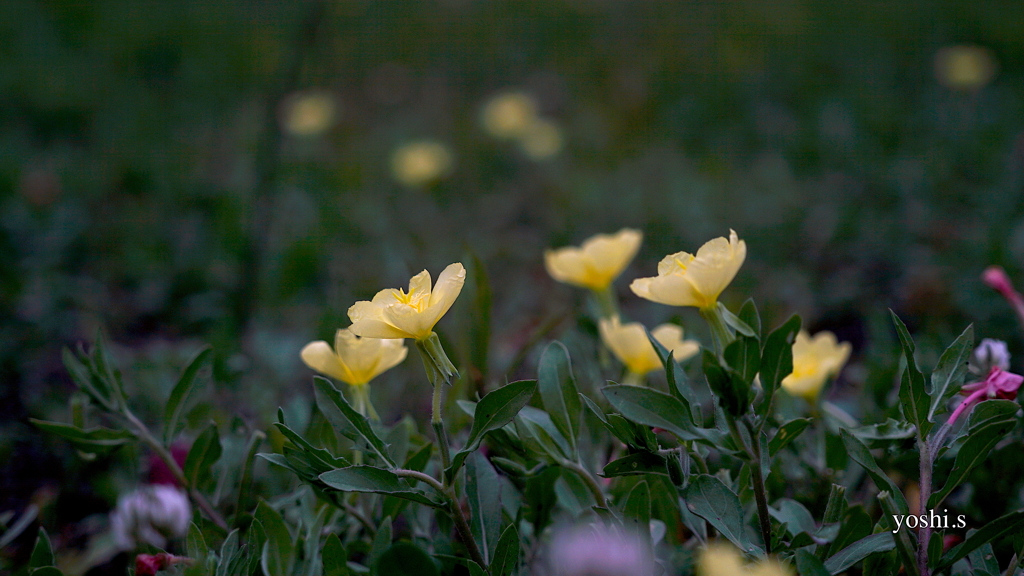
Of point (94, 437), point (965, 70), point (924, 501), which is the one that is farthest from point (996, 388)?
point (965, 70)

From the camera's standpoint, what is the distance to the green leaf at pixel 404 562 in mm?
729

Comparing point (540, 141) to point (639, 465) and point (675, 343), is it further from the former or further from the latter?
point (639, 465)

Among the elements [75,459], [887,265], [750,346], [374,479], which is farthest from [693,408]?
[887,265]

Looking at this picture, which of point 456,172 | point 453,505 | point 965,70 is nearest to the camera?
point 453,505

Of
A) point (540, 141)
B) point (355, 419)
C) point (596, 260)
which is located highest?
point (355, 419)

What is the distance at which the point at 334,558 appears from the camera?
2.72 ft

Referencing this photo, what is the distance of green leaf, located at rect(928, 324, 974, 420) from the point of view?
831 millimetres

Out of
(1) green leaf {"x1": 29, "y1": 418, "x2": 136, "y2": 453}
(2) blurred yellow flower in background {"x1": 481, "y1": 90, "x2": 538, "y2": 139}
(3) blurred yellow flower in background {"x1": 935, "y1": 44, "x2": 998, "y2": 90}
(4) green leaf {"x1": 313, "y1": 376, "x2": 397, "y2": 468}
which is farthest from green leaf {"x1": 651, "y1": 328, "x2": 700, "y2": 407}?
(3) blurred yellow flower in background {"x1": 935, "y1": 44, "x2": 998, "y2": 90}

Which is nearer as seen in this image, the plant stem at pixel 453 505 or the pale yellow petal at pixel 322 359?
the plant stem at pixel 453 505

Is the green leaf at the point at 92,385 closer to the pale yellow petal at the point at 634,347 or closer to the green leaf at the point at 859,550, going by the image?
the pale yellow petal at the point at 634,347

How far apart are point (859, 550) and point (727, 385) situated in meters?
0.27

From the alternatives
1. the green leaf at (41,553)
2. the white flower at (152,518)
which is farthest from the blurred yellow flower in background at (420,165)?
the green leaf at (41,553)

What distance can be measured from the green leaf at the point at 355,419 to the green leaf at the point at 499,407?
0.29 feet

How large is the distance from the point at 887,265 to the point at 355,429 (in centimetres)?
214
